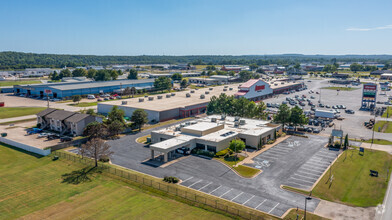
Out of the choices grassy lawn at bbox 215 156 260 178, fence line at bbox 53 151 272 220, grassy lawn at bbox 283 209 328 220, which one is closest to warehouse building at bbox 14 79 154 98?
fence line at bbox 53 151 272 220

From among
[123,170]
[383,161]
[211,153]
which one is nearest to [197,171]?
[211,153]

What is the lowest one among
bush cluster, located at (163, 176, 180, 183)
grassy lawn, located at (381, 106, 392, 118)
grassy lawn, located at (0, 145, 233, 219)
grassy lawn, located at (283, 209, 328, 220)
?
grassy lawn, located at (0, 145, 233, 219)

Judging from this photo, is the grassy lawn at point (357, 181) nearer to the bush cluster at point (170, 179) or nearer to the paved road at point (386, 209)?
the paved road at point (386, 209)

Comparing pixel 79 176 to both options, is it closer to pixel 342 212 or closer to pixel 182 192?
pixel 182 192

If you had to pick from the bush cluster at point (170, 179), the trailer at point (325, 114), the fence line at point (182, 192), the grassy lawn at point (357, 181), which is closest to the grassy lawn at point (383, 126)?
the trailer at point (325, 114)

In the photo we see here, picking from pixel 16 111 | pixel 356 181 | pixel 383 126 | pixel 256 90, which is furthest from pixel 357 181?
pixel 16 111

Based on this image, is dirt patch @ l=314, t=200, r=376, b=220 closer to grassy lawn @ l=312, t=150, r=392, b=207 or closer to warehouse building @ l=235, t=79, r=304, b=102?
grassy lawn @ l=312, t=150, r=392, b=207
